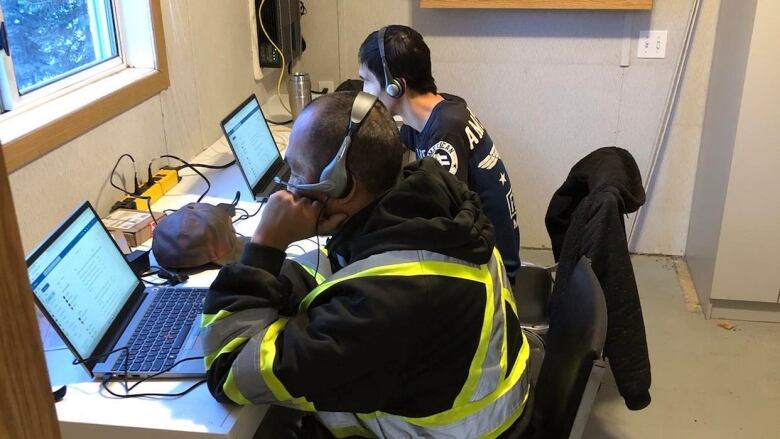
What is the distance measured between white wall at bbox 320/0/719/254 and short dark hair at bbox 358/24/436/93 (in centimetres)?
110

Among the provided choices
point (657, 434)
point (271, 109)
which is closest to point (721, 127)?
point (657, 434)

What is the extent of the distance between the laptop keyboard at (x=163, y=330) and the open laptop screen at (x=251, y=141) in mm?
607

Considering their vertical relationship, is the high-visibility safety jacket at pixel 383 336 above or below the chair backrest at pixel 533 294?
above

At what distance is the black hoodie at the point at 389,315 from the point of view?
109 centimetres

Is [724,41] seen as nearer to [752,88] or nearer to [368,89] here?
[752,88]

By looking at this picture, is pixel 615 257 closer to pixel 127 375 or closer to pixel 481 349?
pixel 481 349

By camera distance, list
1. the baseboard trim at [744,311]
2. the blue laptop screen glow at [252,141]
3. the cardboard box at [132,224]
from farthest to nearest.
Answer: the baseboard trim at [744,311] < the blue laptop screen glow at [252,141] < the cardboard box at [132,224]

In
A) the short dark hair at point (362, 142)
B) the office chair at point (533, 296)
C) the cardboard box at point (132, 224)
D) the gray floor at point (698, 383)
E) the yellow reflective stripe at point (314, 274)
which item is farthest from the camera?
the gray floor at point (698, 383)

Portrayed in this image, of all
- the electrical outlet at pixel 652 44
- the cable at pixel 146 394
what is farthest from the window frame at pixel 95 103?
the electrical outlet at pixel 652 44

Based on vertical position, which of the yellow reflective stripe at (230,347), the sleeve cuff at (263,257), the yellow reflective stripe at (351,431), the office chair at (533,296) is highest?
the sleeve cuff at (263,257)

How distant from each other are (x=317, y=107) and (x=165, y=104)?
1215mm

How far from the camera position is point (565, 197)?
1839 millimetres

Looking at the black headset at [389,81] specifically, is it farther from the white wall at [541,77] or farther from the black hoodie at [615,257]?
the white wall at [541,77]

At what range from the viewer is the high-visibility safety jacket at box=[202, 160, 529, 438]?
1096mm
